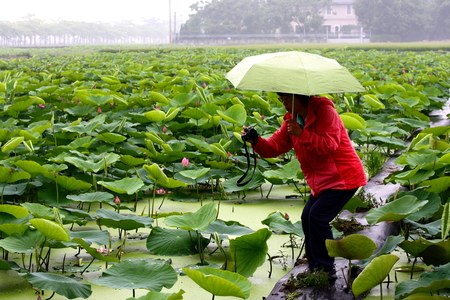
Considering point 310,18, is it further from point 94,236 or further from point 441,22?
point 94,236

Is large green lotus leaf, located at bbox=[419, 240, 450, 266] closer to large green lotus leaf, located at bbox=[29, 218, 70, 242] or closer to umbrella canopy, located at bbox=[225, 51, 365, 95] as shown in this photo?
umbrella canopy, located at bbox=[225, 51, 365, 95]

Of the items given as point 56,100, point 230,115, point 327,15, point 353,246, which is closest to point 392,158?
point 230,115

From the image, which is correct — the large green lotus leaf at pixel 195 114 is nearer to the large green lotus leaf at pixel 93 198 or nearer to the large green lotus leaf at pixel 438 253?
the large green lotus leaf at pixel 93 198

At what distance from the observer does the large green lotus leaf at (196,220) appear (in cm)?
152

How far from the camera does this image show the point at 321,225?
1525 millimetres

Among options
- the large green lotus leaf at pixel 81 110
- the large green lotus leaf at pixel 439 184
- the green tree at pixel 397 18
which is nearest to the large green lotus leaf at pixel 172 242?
the large green lotus leaf at pixel 439 184

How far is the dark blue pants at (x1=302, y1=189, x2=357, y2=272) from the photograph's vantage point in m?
1.51

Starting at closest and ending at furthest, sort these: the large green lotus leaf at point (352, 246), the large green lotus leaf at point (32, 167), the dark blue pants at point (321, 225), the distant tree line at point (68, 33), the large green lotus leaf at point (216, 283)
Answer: the large green lotus leaf at point (216, 283) < the large green lotus leaf at point (352, 246) < the dark blue pants at point (321, 225) < the large green lotus leaf at point (32, 167) < the distant tree line at point (68, 33)

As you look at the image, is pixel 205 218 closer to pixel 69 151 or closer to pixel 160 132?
pixel 69 151

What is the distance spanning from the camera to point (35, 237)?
1452 millimetres

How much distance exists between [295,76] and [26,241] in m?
0.90

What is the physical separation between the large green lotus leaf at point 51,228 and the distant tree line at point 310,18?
40.7 m

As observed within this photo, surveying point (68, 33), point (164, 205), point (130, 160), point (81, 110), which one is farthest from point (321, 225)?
point (68, 33)

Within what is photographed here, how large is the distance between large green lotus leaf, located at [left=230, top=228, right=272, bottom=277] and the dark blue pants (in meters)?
0.14
